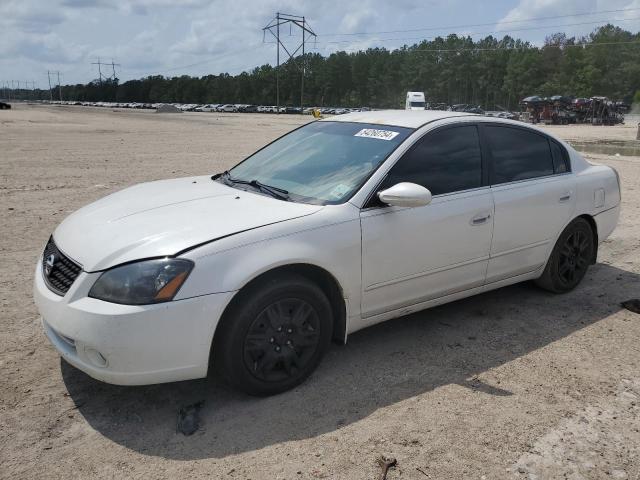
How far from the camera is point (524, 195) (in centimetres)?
449

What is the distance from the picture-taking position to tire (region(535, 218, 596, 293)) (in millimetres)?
4973

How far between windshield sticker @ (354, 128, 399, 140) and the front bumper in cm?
169

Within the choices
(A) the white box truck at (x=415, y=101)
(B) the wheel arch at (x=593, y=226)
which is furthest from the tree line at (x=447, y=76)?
(B) the wheel arch at (x=593, y=226)

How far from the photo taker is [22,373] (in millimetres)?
3533

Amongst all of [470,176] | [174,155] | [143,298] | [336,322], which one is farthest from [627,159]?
[143,298]

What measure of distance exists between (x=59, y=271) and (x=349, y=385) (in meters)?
1.80

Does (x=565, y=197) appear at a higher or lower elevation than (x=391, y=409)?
higher

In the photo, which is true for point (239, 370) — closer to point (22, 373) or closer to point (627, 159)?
point (22, 373)

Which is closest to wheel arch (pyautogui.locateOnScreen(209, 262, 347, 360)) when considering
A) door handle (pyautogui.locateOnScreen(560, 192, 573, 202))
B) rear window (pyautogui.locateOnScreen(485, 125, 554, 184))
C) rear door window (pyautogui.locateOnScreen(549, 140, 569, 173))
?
rear window (pyautogui.locateOnScreen(485, 125, 554, 184))

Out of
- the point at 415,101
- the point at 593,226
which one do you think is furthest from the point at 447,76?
the point at 593,226

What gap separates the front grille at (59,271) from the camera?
3.08 m

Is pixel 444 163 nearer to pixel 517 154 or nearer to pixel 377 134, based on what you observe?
pixel 377 134

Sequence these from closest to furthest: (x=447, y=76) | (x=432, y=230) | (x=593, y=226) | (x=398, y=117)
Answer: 1. (x=432, y=230)
2. (x=398, y=117)
3. (x=593, y=226)
4. (x=447, y=76)

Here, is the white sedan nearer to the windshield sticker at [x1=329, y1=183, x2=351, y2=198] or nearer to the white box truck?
the windshield sticker at [x1=329, y1=183, x2=351, y2=198]
